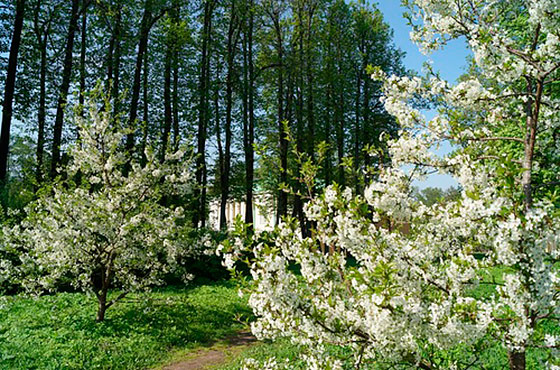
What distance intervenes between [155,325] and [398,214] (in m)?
6.73

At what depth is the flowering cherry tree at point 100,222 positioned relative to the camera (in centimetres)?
728

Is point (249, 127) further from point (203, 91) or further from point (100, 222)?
point (100, 222)

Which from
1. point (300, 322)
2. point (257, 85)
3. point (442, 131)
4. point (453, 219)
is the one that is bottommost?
point (300, 322)

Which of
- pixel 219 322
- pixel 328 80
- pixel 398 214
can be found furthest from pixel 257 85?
pixel 398 214

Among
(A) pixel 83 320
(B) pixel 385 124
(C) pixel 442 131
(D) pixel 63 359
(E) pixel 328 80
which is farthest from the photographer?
(B) pixel 385 124

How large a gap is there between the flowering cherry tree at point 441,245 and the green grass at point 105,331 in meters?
2.68

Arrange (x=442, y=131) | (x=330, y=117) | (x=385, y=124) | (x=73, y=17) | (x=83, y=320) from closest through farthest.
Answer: (x=442, y=131) < (x=83, y=320) < (x=73, y=17) < (x=330, y=117) < (x=385, y=124)

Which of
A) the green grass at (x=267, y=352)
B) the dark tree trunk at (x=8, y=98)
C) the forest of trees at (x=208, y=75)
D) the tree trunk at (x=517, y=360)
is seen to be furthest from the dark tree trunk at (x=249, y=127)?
the tree trunk at (x=517, y=360)

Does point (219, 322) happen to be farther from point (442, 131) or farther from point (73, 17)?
point (73, 17)

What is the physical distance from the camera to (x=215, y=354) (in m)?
7.04

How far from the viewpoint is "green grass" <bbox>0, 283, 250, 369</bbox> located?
6359mm

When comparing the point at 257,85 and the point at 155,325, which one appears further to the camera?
the point at 257,85

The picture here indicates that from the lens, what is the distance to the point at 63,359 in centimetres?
623

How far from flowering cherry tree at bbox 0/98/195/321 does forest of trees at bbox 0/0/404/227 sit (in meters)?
2.69
